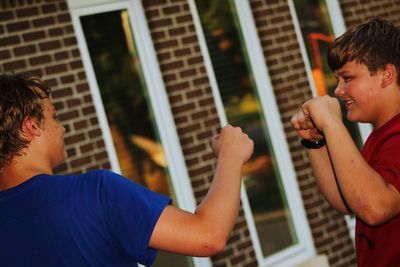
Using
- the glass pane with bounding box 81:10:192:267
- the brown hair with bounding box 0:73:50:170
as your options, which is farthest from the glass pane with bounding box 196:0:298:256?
the brown hair with bounding box 0:73:50:170

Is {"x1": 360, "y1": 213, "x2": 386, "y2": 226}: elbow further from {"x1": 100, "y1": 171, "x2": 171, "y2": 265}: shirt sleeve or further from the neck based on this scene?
the neck

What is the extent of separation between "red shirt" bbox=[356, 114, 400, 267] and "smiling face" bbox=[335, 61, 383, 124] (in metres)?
0.08

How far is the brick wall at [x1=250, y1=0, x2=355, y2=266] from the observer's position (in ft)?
20.4

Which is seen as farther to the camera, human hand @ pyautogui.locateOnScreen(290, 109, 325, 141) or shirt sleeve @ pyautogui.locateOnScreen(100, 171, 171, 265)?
human hand @ pyautogui.locateOnScreen(290, 109, 325, 141)

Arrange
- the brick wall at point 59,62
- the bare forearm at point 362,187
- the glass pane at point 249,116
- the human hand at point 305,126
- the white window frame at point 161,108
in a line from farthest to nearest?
the glass pane at point 249,116, the white window frame at point 161,108, the brick wall at point 59,62, the human hand at point 305,126, the bare forearm at point 362,187

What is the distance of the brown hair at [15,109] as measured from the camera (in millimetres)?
2113

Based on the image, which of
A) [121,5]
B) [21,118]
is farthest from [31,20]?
[21,118]

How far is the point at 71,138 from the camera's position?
4.91 meters

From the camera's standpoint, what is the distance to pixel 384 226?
2422 millimetres

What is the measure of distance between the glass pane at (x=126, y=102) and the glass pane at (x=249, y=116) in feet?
2.56

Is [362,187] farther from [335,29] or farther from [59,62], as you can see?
[335,29]

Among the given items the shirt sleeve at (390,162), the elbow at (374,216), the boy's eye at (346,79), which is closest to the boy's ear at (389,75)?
the boy's eye at (346,79)

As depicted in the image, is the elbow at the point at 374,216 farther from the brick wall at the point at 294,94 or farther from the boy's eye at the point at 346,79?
the brick wall at the point at 294,94

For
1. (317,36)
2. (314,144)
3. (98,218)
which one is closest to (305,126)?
(314,144)
